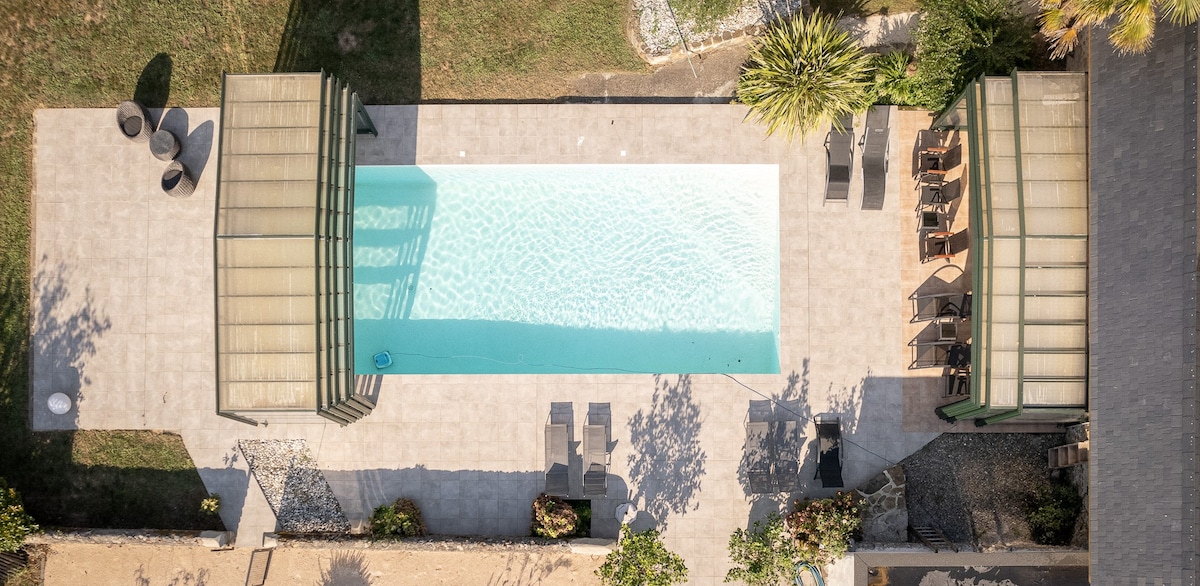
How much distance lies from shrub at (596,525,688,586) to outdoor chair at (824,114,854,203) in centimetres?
937

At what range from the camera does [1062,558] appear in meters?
14.6

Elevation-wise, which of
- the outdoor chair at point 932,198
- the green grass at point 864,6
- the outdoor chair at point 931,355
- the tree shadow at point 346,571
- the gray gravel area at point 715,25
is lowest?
the tree shadow at point 346,571

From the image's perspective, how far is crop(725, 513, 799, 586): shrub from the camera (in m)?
14.3

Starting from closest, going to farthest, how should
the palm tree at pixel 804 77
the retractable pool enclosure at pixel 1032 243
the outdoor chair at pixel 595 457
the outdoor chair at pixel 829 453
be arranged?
the retractable pool enclosure at pixel 1032 243 → the palm tree at pixel 804 77 → the outdoor chair at pixel 829 453 → the outdoor chair at pixel 595 457

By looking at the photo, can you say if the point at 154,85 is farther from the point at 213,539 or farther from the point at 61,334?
the point at 213,539

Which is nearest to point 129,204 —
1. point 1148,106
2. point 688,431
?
point 688,431

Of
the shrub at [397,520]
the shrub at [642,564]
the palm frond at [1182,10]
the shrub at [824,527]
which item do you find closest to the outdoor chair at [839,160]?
the palm frond at [1182,10]

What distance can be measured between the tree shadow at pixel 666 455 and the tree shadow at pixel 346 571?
685 centimetres

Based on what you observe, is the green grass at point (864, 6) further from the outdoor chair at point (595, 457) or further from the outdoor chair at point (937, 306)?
the outdoor chair at point (595, 457)

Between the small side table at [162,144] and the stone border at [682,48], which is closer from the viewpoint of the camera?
the small side table at [162,144]

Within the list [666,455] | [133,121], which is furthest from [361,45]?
[666,455]

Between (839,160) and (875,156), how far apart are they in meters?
0.88

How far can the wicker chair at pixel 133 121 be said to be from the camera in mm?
15953

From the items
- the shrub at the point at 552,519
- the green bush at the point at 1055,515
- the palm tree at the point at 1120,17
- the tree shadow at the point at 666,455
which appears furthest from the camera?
→ the tree shadow at the point at 666,455
